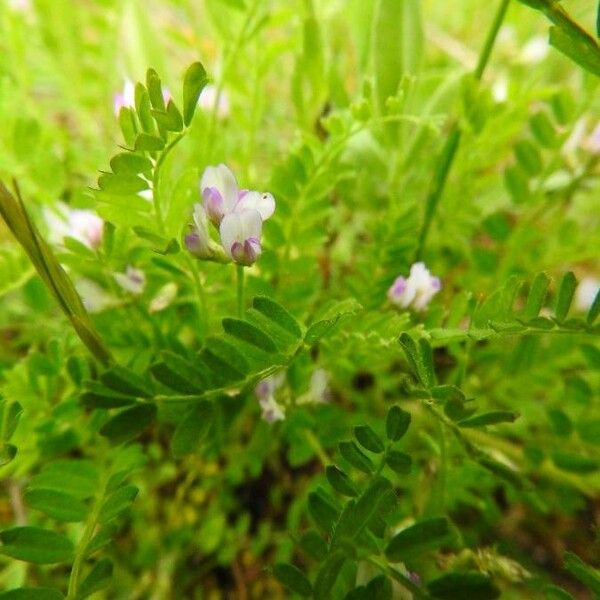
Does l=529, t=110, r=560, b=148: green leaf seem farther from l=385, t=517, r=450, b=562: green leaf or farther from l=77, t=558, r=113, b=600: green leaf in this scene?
l=77, t=558, r=113, b=600: green leaf

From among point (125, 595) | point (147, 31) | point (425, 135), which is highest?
point (147, 31)

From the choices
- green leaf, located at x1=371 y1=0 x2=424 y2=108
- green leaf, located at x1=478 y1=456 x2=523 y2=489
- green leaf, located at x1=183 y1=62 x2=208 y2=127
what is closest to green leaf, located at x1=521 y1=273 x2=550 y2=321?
green leaf, located at x1=478 y1=456 x2=523 y2=489

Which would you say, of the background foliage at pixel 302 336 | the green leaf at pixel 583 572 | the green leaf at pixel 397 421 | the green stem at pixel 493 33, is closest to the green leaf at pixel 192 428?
the background foliage at pixel 302 336

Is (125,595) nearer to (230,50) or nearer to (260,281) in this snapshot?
(260,281)

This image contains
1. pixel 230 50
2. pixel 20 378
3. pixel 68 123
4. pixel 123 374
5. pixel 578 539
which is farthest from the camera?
pixel 68 123

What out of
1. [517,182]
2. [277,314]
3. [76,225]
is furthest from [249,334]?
[517,182]

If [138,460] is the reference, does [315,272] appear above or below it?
above

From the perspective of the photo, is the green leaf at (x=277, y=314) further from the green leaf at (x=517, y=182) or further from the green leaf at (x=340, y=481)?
the green leaf at (x=517, y=182)

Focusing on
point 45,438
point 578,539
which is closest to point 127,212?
point 45,438

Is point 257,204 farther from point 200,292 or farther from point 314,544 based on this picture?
point 314,544
